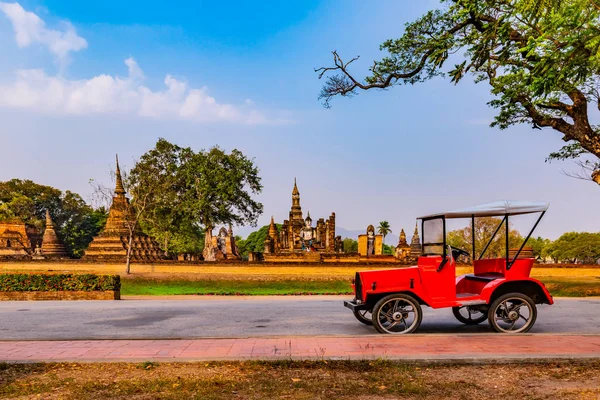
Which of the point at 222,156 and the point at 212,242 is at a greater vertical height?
the point at 222,156

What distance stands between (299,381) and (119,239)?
102 ft

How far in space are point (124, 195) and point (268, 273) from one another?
50.1 ft

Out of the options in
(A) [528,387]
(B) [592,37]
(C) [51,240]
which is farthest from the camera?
(C) [51,240]

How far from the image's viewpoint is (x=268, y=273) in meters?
27.7

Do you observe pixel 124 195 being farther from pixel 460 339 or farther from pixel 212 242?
pixel 460 339

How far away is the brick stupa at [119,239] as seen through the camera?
32844 millimetres

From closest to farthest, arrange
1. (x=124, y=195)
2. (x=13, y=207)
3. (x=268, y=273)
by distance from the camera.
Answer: (x=268, y=273), (x=124, y=195), (x=13, y=207)

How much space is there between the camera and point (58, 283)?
16.8m

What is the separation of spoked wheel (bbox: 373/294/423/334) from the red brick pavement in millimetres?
364

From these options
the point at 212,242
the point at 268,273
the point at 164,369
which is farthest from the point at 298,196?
the point at 164,369

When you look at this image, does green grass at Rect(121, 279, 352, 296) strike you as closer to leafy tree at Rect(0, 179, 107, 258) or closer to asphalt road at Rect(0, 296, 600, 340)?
asphalt road at Rect(0, 296, 600, 340)

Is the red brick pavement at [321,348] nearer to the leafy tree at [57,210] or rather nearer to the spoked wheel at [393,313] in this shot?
the spoked wheel at [393,313]

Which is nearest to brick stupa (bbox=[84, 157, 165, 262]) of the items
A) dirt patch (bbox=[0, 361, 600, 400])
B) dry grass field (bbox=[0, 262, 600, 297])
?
dry grass field (bbox=[0, 262, 600, 297])

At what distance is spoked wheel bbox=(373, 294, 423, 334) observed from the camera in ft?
25.6
